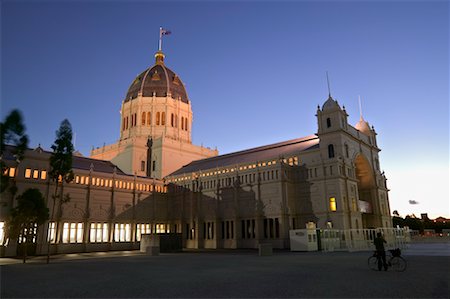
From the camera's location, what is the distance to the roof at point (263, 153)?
205ft

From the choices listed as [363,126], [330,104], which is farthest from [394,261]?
[363,126]

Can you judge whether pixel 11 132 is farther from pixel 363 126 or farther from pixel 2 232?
pixel 363 126

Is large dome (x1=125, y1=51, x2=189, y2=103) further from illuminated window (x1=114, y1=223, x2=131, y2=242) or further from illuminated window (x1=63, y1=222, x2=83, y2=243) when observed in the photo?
illuminated window (x1=63, y1=222, x2=83, y2=243)

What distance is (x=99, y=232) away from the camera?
57.8 metres

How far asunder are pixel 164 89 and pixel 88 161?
3182cm

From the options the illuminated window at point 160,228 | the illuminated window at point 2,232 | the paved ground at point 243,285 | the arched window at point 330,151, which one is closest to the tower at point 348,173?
the arched window at point 330,151

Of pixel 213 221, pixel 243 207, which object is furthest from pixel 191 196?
pixel 243 207

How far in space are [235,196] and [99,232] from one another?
80.3 feet

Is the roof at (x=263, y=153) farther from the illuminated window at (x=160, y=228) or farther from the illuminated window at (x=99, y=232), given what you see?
the illuminated window at (x=99, y=232)

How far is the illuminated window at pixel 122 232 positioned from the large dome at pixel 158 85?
4024 cm

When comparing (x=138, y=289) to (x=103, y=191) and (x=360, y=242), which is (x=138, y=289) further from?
(x=103, y=191)

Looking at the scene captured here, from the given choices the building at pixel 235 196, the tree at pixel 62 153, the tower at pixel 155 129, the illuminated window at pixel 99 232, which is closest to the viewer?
the tree at pixel 62 153

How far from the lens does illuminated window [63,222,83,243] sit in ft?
175

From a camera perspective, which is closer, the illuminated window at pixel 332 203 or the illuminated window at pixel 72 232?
the illuminated window at pixel 72 232
